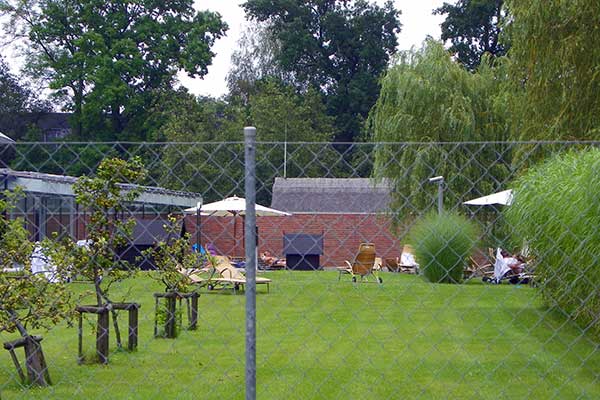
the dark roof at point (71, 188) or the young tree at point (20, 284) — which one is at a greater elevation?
the dark roof at point (71, 188)

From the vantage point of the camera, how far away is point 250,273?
11.4 feet

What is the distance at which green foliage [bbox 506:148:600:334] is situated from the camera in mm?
4727

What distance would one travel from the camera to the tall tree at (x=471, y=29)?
37031 millimetres

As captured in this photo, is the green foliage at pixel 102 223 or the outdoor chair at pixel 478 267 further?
the outdoor chair at pixel 478 267

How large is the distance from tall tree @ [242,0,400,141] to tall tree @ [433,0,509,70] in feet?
10.5

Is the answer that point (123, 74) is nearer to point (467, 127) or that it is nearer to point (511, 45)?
point (467, 127)

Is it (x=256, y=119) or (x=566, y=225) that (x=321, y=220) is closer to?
(x=566, y=225)

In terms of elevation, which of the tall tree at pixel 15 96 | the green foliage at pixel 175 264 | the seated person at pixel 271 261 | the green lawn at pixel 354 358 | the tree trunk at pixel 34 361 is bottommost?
the seated person at pixel 271 261

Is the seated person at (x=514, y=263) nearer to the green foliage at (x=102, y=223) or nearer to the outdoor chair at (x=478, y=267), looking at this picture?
the outdoor chair at (x=478, y=267)

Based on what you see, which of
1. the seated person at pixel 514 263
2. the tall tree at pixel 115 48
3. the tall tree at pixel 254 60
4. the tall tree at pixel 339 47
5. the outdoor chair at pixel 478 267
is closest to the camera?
the outdoor chair at pixel 478 267

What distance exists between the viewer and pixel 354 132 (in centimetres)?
Result: 3959

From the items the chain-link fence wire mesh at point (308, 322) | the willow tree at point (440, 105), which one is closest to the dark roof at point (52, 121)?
the willow tree at point (440, 105)

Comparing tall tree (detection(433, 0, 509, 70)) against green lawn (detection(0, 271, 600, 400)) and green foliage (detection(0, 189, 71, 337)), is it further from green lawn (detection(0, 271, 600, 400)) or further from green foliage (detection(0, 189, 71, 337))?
green foliage (detection(0, 189, 71, 337))

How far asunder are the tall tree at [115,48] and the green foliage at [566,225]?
2766cm
